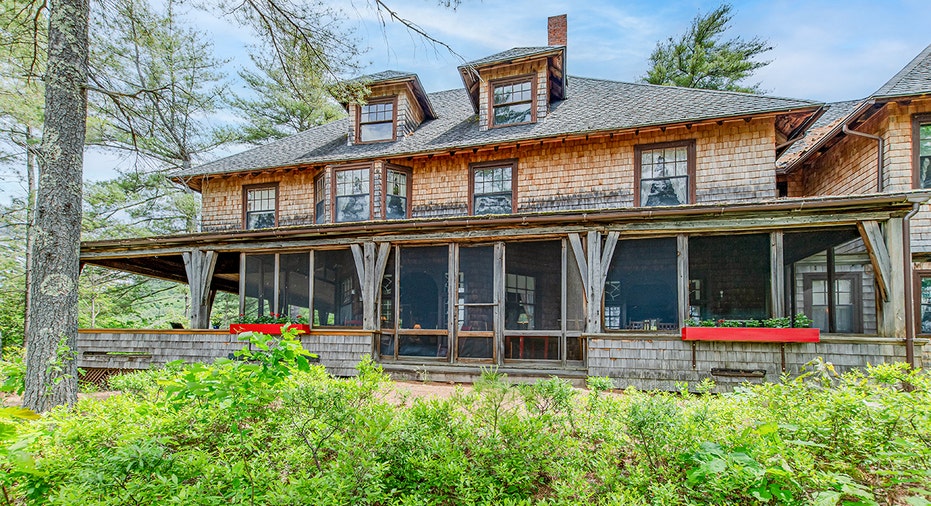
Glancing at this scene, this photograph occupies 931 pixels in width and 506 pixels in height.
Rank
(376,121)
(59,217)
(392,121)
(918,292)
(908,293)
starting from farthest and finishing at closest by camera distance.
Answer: (376,121) < (392,121) < (918,292) < (908,293) < (59,217)

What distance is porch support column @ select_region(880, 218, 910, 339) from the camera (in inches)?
271

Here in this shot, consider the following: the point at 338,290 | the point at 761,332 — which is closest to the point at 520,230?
the point at 761,332

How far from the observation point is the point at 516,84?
1170cm

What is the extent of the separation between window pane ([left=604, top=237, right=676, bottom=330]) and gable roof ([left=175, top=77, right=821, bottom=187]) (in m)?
3.49

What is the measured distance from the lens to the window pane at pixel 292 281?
Answer: 10.7m

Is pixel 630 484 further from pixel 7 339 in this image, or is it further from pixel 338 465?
pixel 7 339

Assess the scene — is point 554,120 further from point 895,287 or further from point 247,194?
point 247,194

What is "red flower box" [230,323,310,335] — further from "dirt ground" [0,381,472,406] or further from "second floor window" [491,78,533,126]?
"second floor window" [491,78,533,126]

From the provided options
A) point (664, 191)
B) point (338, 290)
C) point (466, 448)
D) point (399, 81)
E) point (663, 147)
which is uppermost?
point (399, 81)

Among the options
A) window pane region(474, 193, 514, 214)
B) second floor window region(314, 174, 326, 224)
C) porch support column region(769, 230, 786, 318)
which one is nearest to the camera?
porch support column region(769, 230, 786, 318)

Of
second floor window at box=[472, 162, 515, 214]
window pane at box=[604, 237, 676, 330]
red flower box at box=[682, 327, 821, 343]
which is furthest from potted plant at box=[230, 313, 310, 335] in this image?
window pane at box=[604, 237, 676, 330]

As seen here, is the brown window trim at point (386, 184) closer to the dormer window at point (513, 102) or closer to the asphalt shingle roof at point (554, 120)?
the asphalt shingle roof at point (554, 120)

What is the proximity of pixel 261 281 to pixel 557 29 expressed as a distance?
1071 centimetres

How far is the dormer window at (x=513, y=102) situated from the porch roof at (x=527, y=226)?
3.94 meters
